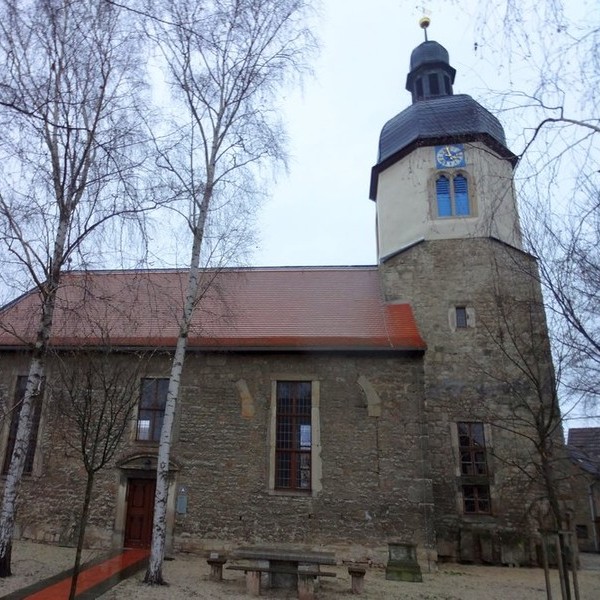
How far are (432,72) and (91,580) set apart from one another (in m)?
17.3

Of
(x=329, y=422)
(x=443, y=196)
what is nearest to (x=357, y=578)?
(x=329, y=422)

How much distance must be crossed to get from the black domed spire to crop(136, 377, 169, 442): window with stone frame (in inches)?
495

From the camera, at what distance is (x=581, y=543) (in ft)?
68.8

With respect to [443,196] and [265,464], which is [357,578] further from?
[443,196]

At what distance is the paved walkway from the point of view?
741cm

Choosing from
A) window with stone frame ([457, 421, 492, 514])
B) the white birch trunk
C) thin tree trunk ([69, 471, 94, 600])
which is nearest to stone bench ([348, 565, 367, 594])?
the white birch trunk

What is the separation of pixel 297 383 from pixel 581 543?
54.7 ft

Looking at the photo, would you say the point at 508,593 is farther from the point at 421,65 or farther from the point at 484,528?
the point at 421,65

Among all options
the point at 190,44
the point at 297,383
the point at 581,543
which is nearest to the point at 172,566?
the point at 297,383

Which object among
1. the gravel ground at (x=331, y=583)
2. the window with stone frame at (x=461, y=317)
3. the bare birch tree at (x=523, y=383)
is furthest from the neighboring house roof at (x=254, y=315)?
the gravel ground at (x=331, y=583)

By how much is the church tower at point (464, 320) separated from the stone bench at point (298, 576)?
11.7 feet

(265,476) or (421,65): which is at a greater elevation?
(421,65)

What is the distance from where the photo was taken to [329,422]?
461 inches

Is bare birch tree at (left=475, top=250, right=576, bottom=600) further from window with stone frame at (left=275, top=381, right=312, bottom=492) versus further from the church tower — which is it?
window with stone frame at (left=275, top=381, right=312, bottom=492)
